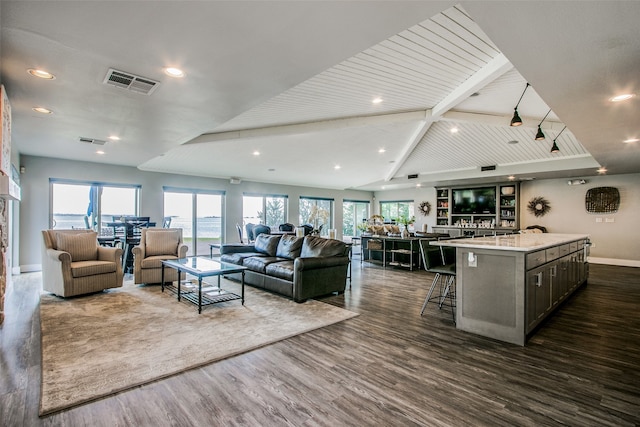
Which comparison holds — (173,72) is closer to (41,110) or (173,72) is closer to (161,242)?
(41,110)

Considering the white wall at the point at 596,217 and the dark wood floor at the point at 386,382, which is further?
the white wall at the point at 596,217

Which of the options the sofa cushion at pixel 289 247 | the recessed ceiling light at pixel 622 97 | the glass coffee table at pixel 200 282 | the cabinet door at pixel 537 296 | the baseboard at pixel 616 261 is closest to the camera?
the recessed ceiling light at pixel 622 97

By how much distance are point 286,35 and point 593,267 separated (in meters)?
9.64

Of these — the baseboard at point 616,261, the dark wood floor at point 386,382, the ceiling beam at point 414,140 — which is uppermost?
the ceiling beam at point 414,140

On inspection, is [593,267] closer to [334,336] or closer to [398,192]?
[398,192]

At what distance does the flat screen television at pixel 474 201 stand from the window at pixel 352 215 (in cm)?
435

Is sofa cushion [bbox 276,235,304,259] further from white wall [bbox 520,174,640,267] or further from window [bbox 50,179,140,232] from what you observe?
white wall [bbox 520,174,640,267]

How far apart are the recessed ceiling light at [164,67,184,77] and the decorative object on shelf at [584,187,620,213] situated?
1061cm

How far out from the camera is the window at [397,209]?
13.9m

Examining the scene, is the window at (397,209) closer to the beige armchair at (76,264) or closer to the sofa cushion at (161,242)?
the sofa cushion at (161,242)

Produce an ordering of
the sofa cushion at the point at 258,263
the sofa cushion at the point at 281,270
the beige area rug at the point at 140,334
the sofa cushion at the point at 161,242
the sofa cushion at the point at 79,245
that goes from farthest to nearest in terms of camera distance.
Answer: the sofa cushion at the point at 161,242, the sofa cushion at the point at 258,263, the sofa cushion at the point at 79,245, the sofa cushion at the point at 281,270, the beige area rug at the point at 140,334

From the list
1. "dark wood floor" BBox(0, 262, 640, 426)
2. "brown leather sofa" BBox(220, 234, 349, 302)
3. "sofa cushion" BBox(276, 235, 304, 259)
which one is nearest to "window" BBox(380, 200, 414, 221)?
"sofa cushion" BBox(276, 235, 304, 259)

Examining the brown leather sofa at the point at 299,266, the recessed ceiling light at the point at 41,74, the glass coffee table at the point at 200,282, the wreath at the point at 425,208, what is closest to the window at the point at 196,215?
the brown leather sofa at the point at 299,266

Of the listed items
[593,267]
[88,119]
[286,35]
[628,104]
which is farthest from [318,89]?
[593,267]
